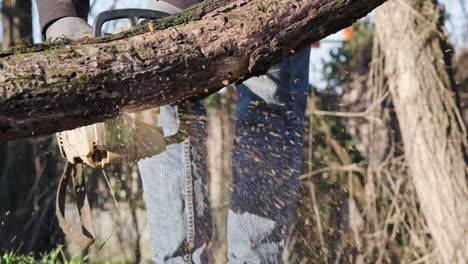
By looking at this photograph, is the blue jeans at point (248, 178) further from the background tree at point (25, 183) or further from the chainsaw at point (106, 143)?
the background tree at point (25, 183)

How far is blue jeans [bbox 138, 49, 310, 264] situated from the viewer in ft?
10.4

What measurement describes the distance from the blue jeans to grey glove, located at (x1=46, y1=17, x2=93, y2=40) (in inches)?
25.8

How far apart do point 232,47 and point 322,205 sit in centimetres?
301

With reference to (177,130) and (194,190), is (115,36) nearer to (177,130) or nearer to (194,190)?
(177,130)

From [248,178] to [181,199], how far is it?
26cm

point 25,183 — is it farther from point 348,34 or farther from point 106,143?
point 106,143

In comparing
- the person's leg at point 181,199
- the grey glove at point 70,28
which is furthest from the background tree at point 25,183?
the grey glove at point 70,28

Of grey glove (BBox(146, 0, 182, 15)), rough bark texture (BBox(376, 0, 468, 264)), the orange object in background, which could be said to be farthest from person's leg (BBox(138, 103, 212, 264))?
the orange object in background

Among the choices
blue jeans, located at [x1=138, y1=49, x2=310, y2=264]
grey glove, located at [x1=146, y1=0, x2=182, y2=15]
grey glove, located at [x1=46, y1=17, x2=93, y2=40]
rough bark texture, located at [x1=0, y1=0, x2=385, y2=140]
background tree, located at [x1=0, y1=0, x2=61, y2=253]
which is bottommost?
background tree, located at [x1=0, y1=0, x2=61, y2=253]

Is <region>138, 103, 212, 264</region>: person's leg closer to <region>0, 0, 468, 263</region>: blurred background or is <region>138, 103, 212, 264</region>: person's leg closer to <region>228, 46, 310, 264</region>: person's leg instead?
<region>228, 46, 310, 264</region>: person's leg

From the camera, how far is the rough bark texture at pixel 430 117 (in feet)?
15.3

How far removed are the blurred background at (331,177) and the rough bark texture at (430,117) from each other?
0.17 m

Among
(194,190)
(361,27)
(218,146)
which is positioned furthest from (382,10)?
(194,190)

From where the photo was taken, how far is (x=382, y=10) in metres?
5.16
